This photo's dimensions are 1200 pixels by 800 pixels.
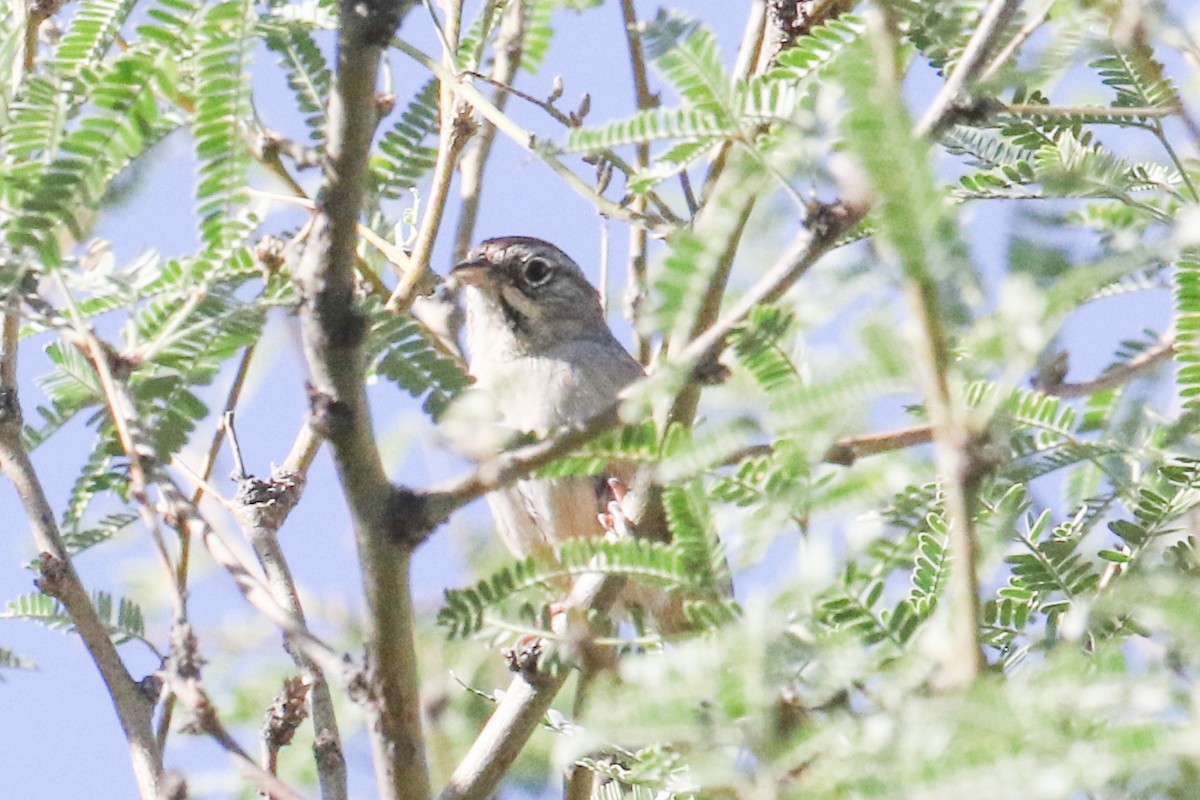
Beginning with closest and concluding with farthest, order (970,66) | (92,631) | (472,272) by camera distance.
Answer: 1. (970,66)
2. (92,631)
3. (472,272)

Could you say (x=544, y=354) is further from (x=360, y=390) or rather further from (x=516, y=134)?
(x=360, y=390)

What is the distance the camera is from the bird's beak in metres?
6.06

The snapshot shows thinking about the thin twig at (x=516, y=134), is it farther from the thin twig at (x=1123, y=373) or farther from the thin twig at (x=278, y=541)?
the thin twig at (x=1123, y=373)

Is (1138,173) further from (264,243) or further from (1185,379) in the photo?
(264,243)

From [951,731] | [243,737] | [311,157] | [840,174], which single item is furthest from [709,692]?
[243,737]

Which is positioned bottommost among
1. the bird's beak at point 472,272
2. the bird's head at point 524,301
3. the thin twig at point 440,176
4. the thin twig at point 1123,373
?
the thin twig at point 1123,373

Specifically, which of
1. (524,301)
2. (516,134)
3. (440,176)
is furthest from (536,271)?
(516,134)

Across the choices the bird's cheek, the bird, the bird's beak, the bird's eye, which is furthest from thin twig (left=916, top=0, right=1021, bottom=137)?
the bird's eye

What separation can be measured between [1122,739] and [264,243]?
184 centimetres

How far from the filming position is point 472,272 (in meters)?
6.27

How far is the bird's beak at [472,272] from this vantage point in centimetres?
606

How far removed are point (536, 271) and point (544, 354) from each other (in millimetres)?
495

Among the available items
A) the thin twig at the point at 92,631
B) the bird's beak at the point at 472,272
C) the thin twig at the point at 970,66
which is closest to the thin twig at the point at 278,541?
the thin twig at the point at 92,631

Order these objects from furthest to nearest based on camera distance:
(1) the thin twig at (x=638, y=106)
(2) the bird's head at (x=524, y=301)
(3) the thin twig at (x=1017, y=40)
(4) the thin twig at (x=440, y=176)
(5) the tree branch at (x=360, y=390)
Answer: (2) the bird's head at (x=524, y=301), (1) the thin twig at (x=638, y=106), (4) the thin twig at (x=440, y=176), (3) the thin twig at (x=1017, y=40), (5) the tree branch at (x=360, y=390)
